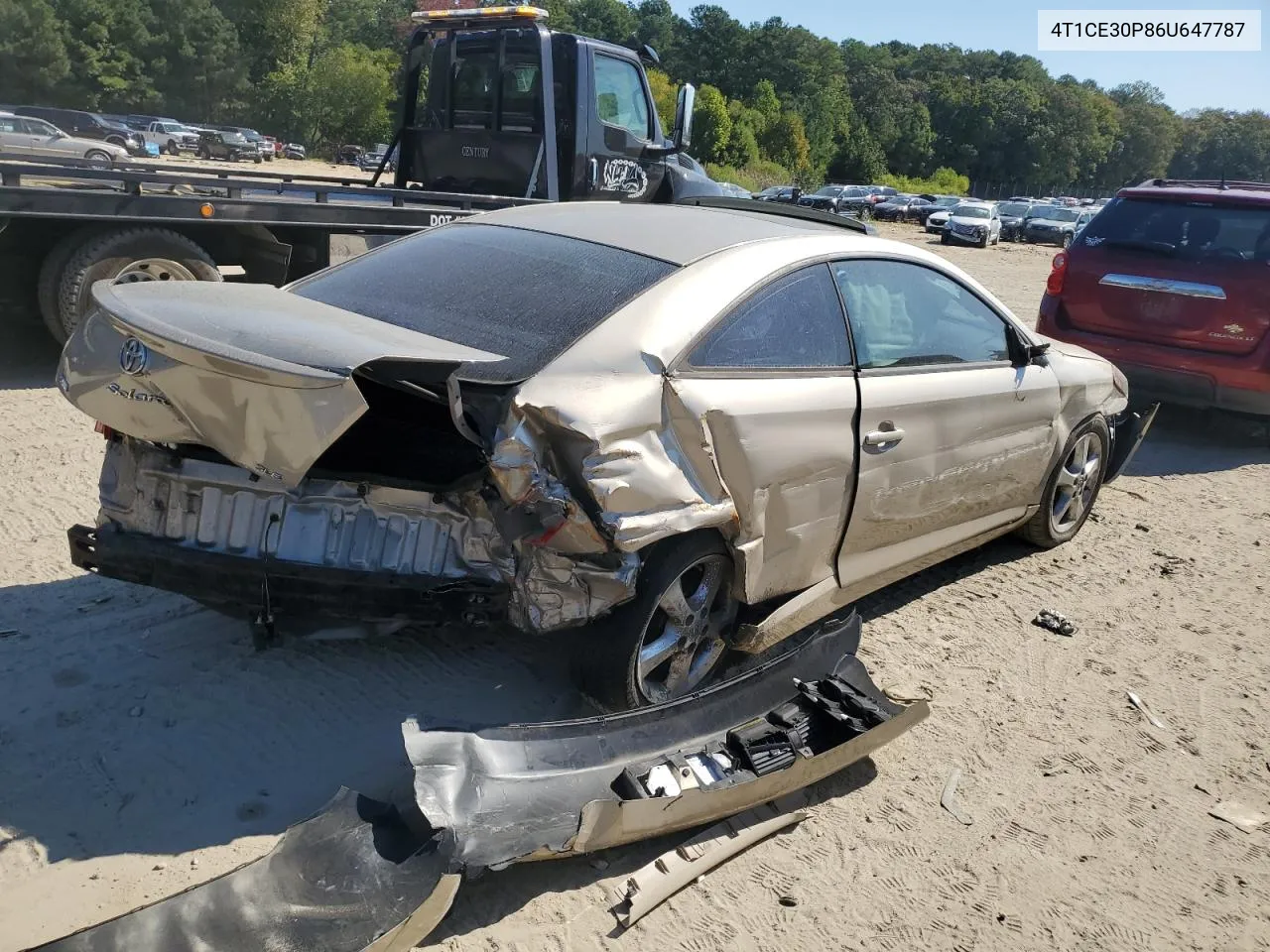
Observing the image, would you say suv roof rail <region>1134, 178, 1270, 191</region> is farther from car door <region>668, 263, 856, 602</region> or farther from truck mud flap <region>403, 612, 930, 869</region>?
truck mud flap <region>403, 612, 930, 869</region>

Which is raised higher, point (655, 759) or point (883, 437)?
point (883, 437)

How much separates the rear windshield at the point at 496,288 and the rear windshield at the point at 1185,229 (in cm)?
577

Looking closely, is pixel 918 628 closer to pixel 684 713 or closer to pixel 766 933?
pixel 684 713

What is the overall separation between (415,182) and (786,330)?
698 cm

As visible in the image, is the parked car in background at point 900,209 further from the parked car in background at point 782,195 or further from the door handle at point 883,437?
the door handle at point 883,437

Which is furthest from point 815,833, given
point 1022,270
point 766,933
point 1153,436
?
point 1022,270

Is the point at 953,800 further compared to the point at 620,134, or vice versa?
the point at 620,134

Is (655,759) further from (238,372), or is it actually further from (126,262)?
(126,262)

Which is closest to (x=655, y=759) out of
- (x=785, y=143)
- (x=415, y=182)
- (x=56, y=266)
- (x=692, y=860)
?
(x=692, y=860)

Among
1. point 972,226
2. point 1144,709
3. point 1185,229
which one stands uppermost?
point 972,226

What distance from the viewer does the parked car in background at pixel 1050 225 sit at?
38.4 m

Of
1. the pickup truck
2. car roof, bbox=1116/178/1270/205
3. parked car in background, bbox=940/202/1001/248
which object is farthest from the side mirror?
the pickup truck

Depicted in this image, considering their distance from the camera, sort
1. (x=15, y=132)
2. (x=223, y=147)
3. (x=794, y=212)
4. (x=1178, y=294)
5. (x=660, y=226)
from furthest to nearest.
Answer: (x=223, y=147) → (x=15, y=132) → (x=1178, y=294) → (x=794, y=212) → (x=660, y=226)

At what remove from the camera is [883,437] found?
382 centimetres
